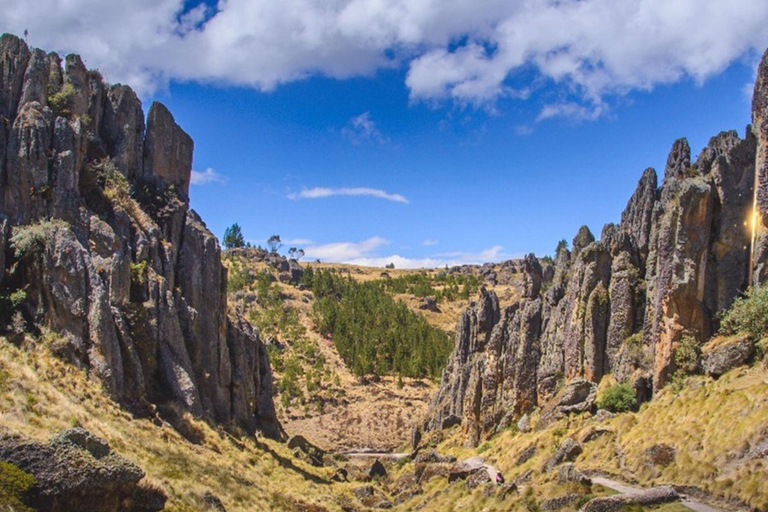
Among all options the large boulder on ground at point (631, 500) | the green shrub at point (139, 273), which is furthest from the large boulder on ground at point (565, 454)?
the green shrub at point (139, 273)

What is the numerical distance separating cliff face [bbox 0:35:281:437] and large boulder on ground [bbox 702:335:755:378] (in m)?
31.4

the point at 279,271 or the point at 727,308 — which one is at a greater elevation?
the point at 279,271

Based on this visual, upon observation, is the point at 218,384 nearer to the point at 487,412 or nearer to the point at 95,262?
the point at 95,262

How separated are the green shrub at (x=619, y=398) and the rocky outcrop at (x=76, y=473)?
31.1 m

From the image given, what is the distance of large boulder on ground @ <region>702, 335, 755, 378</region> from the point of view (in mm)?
36781

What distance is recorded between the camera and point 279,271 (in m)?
178

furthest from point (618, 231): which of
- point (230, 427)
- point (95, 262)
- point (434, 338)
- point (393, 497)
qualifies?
point (434, 338)

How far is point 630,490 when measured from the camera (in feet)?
98.5

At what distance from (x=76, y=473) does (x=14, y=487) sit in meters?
1.88

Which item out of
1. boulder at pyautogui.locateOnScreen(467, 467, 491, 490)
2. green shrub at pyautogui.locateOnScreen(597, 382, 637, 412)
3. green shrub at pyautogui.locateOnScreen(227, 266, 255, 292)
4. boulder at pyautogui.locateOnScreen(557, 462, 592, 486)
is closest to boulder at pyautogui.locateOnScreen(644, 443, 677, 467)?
boulder at pyautogui.locateOnScreen(557, 462, 592, 486)

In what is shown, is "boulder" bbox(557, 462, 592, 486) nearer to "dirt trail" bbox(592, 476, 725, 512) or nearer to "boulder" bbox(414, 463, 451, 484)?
"dirt trail" bbox(592, 476, 725, 512)

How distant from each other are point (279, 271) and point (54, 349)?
144m

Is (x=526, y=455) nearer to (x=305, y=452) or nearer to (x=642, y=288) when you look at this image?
(x=642, y=288)

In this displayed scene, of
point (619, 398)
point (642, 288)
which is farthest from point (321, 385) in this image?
point (619, 398)
